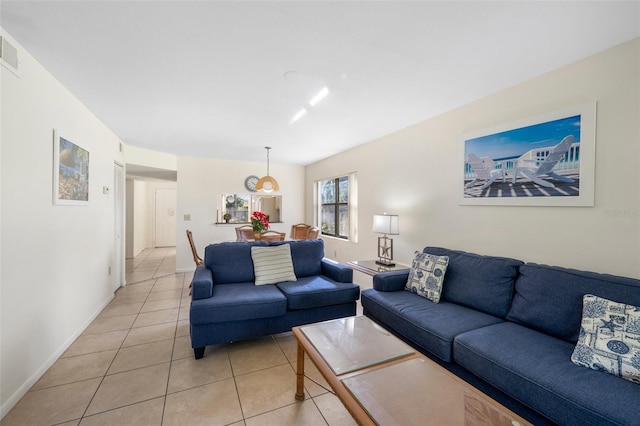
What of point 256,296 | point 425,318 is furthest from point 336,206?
point 425,318

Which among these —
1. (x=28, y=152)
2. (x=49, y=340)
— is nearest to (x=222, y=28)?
(x=28, y=152)

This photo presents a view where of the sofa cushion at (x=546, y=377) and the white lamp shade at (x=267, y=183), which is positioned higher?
the white lamp shade at (x=267, y=183)

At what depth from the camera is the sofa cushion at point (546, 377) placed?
1106mm

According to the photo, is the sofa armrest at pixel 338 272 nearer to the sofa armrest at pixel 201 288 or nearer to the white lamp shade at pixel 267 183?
the sofa armrest at pixel 201 288

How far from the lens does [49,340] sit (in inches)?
82.0

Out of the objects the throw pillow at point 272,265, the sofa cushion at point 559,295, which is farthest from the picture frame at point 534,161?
the throw pillow at point 272,265

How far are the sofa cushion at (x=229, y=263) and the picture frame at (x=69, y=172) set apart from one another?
1.28m

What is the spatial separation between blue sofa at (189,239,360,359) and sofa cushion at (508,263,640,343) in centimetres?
143

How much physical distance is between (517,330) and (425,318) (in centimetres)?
58

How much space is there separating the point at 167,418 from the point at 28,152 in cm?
207

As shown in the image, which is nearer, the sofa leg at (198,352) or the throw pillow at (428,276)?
the sofa leg at (198,352)

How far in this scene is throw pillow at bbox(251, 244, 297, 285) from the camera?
2.79 metres

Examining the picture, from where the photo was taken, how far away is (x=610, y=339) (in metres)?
1.35

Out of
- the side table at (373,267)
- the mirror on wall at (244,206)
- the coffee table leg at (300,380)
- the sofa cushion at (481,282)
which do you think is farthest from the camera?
the mirror on wall at (244,206)
